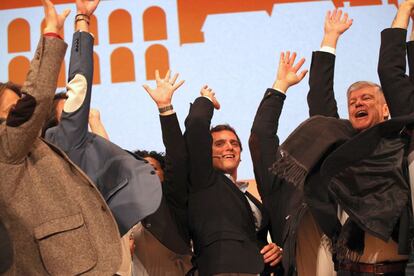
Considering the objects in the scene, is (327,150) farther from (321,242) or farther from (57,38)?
(57,38)

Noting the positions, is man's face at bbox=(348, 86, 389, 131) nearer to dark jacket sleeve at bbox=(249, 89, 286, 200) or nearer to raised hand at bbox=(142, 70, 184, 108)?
dark jacket sleeve at bbox=(249, 89, 286, 200)

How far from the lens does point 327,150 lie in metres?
2.56

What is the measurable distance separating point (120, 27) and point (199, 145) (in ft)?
5.49

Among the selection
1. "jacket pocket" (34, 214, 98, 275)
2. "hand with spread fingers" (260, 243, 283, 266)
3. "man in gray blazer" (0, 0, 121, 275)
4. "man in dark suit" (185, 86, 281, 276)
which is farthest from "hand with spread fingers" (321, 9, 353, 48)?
"jacket pocket" (34, 214, 98, 275)

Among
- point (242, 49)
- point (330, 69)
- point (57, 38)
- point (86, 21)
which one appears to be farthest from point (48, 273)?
point (242, 49)

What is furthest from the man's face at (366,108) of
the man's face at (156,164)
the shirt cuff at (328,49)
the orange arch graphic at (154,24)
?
the orange arch graphic at (154,24)

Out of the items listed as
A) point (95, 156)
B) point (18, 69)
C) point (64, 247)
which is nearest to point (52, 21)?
point (95, 156)

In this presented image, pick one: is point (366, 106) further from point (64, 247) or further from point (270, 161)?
point (64, 247)

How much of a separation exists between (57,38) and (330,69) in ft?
4.30

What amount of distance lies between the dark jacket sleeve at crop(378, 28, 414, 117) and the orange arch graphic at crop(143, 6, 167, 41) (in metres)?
1.97

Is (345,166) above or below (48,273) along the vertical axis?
above

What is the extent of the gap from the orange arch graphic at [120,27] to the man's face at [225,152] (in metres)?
1.20

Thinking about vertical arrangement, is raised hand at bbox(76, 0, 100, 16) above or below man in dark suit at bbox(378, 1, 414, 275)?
above

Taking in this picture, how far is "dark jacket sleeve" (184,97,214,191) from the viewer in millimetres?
2818
